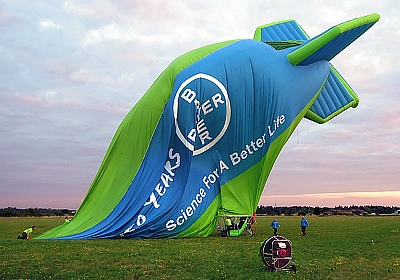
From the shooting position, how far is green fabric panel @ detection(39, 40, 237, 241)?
17.8 meters

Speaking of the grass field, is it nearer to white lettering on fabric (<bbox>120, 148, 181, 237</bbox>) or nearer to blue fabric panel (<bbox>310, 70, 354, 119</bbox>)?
white lettering on fabric (<bbox>120, 148, 181, 237</bbox>)

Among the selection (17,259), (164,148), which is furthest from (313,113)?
(17,259)

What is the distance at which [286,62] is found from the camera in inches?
852

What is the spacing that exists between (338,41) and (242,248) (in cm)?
1108

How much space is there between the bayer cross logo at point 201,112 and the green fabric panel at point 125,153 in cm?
99

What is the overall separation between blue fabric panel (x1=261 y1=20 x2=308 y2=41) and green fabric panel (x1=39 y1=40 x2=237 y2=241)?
16.4 feet

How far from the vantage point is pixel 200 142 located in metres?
19.0

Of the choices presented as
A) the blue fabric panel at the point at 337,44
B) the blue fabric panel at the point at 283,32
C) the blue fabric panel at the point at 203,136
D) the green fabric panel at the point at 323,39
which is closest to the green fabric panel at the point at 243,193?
the blue fabric panel at the point at 203,136

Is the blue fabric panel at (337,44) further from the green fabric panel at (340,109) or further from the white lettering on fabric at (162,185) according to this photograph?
the white lettering on fabric at (162,185)

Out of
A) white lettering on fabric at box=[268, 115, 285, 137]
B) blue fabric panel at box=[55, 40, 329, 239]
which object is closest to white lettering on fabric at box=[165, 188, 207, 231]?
blue fabric panel at box=[55, 40, 329, 239]

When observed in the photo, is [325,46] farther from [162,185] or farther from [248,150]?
[162,185]

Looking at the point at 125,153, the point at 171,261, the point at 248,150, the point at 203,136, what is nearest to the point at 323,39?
the point at 248,150

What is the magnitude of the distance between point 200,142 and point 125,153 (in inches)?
112

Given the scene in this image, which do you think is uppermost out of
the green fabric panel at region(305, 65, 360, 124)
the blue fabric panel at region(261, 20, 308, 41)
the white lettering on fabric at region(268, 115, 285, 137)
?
the blue fabric panel at region(261, 20, 308, 41)
